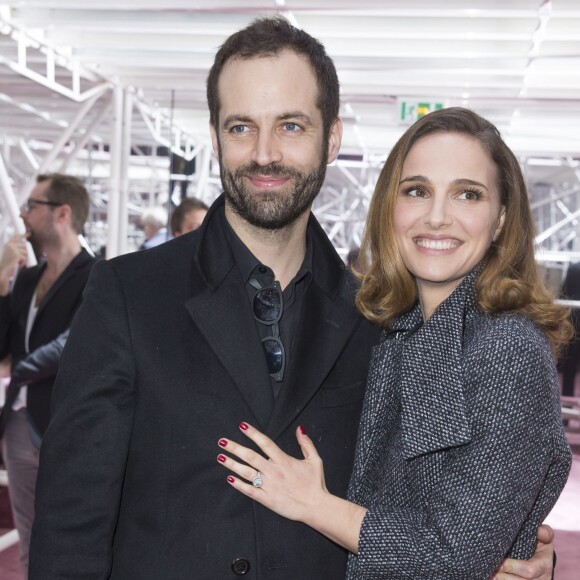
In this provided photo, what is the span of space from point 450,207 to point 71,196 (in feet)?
9.43

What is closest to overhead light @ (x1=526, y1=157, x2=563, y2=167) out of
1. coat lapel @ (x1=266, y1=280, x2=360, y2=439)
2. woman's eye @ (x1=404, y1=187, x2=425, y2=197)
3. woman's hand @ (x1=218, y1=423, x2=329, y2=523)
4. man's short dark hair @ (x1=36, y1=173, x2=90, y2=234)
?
man's short dark hair @ (x1=36, y1=173, x2=90, y2=234)

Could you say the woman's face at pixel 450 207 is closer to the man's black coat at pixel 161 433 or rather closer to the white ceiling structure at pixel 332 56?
the man's black coat at pixel 161 433

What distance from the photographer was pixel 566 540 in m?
5.47

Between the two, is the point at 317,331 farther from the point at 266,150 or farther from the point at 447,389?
the point at 266,150

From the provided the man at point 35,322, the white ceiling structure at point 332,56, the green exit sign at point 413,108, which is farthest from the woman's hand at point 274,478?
the green exit sign at point 413,108

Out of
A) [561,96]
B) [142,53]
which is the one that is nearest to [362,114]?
[561,96]

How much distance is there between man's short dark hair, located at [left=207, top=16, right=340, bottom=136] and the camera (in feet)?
6.55

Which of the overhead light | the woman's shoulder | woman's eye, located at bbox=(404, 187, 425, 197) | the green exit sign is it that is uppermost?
the green exit sign

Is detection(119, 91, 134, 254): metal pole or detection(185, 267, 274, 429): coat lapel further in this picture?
detection(119, 91, 134, 254): metal pole

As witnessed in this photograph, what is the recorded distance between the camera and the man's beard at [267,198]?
6.35ft

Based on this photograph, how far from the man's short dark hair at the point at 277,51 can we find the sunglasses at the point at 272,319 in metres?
0.44

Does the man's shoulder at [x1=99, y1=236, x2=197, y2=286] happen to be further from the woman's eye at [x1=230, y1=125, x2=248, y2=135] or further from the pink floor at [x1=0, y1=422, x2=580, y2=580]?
the pink floor at [x1=0, y1=422, x2=580, y2=580]

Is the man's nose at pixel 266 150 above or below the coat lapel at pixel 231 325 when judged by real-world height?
above

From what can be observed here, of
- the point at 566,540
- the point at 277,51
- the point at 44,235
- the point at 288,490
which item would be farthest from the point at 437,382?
→ the point at 566,540
